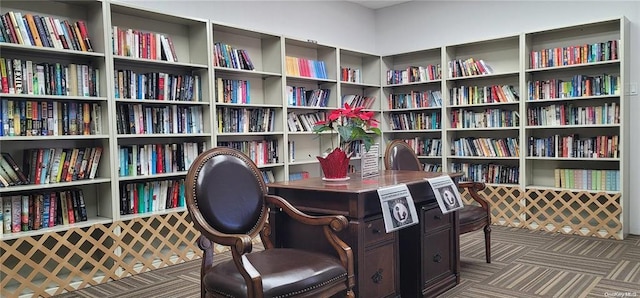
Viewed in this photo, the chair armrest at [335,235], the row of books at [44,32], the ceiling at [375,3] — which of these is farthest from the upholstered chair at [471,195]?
the ceiling at [375,3]

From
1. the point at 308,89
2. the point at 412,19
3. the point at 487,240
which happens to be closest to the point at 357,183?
the point at 487,240

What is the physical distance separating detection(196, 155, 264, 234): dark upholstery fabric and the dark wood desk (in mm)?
272

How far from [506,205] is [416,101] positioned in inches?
64.6

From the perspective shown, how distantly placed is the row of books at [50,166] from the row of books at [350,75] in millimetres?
2996

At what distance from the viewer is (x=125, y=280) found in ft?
10.7

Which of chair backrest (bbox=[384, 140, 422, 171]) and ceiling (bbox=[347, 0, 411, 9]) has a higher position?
ceiling (bbox=[347, 0, 411, 9])

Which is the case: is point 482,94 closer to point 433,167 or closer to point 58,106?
point 433,167

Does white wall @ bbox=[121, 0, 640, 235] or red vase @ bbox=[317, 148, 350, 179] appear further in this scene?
white wall @ bbox=[121, 0, 640, 235]

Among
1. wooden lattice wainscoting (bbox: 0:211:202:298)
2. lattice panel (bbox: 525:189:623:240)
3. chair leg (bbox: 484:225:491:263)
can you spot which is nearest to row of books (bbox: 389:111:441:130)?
lattice panel (bbox: 525:189:623:240)

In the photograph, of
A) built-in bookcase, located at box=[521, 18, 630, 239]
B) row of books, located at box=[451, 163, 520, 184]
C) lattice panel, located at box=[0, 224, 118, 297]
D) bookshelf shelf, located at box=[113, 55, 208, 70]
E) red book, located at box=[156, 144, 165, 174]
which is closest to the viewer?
lattice panel, located at box=[0, 224, 118, 297]

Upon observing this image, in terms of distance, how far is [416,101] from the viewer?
18.2 feet

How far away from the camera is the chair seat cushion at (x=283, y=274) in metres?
1.78

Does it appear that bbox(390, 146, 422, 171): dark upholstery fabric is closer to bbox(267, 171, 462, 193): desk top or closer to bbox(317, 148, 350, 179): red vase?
bbox(267, 171, 462, 193): desk top

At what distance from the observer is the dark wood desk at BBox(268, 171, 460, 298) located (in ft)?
7.29
